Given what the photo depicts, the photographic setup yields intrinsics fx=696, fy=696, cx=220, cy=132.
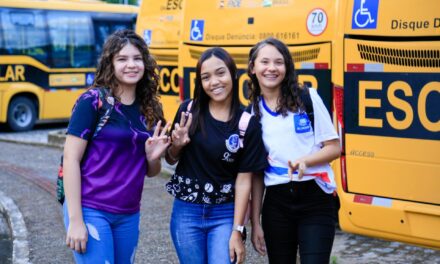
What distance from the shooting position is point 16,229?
23.0ft

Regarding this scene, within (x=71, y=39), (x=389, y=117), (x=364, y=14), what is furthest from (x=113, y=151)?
(x=71, y=39)

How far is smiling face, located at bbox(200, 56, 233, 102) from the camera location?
3.55m

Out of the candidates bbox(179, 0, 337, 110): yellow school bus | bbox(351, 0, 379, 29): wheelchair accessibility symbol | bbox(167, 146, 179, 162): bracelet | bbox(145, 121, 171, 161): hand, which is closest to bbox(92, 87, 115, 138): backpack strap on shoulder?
bbox(145, 121, 171, 161): hand

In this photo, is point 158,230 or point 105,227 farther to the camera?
point 158,230

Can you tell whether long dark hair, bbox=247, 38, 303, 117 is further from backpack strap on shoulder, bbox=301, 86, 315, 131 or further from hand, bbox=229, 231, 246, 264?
hand, bbox=229, 231, 246, 264

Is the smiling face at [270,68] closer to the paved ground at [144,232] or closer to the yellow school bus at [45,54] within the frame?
Result: the paved ground at [144,232]

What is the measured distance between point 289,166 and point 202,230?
0.56m

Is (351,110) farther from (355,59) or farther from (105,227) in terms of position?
(105,227)

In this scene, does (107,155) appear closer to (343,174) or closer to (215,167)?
(215,167)

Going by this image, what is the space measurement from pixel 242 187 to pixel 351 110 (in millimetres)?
2371

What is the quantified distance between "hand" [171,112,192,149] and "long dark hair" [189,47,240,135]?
0.03 m

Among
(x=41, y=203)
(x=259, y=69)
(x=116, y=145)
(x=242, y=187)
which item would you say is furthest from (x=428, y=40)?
(x=41, y=203)

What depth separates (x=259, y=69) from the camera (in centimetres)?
369

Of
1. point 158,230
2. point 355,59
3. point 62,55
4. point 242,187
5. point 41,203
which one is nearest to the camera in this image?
point 242,187
